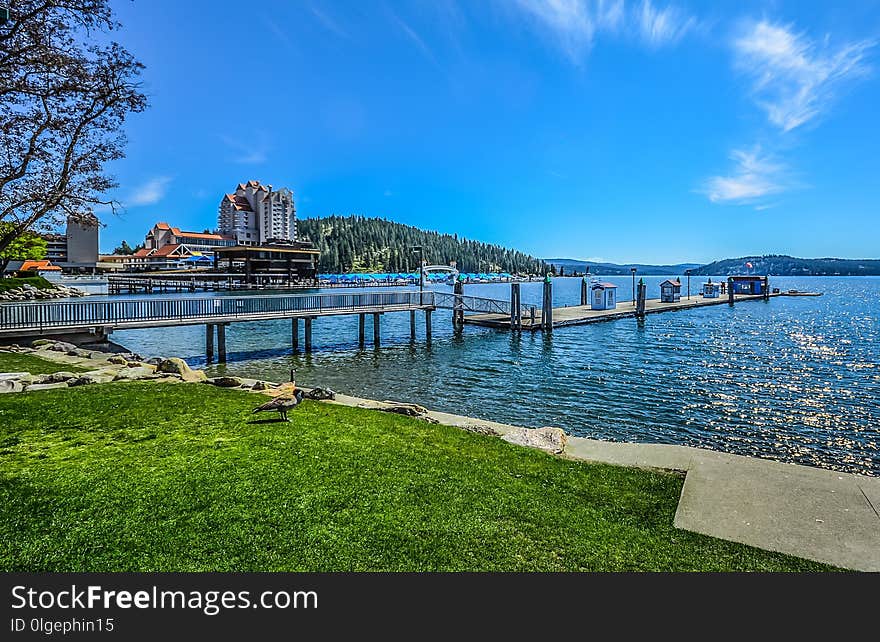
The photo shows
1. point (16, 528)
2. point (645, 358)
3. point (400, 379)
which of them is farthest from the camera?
point (645, 358)

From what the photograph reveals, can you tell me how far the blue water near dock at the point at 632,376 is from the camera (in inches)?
551

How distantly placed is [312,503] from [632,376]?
18.4 metres

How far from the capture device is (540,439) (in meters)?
10.2

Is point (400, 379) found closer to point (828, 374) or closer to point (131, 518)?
point (131, 518)

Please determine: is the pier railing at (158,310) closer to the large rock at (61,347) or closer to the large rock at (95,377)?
the large rock at (61,347)

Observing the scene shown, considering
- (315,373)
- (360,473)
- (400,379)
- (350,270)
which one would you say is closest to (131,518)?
(360,473)

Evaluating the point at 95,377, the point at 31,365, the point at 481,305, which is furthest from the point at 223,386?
the point at 481,305

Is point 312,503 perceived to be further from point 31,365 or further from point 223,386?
point 31,365

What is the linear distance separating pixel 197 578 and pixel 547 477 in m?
5.07

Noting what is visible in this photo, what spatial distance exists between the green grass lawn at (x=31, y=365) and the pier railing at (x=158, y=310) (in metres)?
3.93

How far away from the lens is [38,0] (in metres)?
7.55

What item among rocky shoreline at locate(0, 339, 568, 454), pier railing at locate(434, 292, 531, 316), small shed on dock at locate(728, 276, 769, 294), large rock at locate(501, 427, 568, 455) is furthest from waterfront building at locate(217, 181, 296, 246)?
large rock at locate(501, 427, 568, 455)

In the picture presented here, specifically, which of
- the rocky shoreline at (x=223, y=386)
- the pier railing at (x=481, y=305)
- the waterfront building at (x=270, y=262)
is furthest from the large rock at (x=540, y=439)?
the waterfront building at (x=270, y=262)

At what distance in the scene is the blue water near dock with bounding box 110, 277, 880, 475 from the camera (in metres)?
14.0
